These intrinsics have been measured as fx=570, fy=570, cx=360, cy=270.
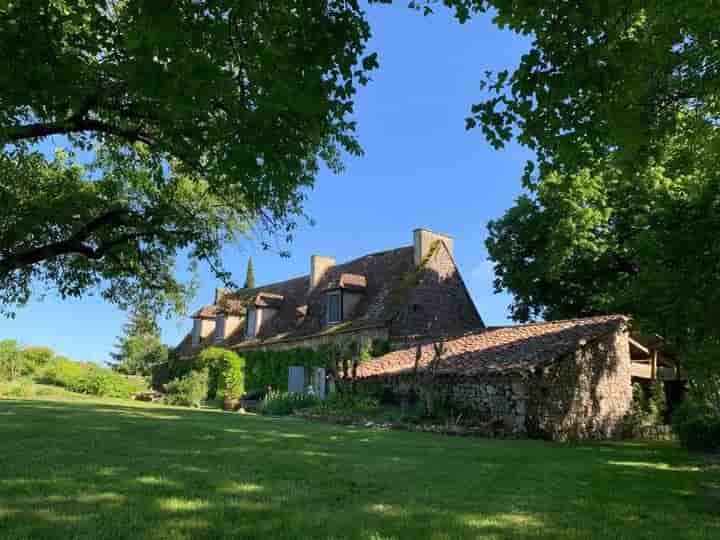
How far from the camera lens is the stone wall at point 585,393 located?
53.0 feet

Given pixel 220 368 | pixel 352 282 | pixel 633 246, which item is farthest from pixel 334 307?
pixel 633 246

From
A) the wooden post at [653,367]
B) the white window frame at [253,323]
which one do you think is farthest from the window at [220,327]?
the wooden post at [653,367]

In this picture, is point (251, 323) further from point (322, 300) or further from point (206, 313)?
point (206, 313)

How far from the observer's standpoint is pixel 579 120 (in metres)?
6.43

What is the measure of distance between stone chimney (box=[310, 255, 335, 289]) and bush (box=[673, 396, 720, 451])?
67.0 ft

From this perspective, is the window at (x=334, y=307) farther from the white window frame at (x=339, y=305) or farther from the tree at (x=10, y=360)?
the tree at (x=10, y=360)

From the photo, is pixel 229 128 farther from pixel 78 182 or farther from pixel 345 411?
pixel 345 411

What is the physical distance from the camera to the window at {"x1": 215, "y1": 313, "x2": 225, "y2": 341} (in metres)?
35.7

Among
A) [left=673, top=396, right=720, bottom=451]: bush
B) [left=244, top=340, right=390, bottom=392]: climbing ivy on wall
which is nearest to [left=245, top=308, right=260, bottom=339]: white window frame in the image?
[left=244, top=340, right=390, bottom=392]: climbing ivy on wall

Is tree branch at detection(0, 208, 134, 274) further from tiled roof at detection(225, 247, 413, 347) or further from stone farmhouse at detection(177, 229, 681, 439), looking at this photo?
tiled roof at detection(225, 247, 413, 347)

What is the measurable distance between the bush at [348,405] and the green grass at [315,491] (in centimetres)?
857

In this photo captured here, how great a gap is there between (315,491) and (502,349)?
545 inches

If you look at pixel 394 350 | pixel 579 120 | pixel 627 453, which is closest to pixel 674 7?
pixel 579 120

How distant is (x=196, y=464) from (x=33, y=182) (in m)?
8.31
